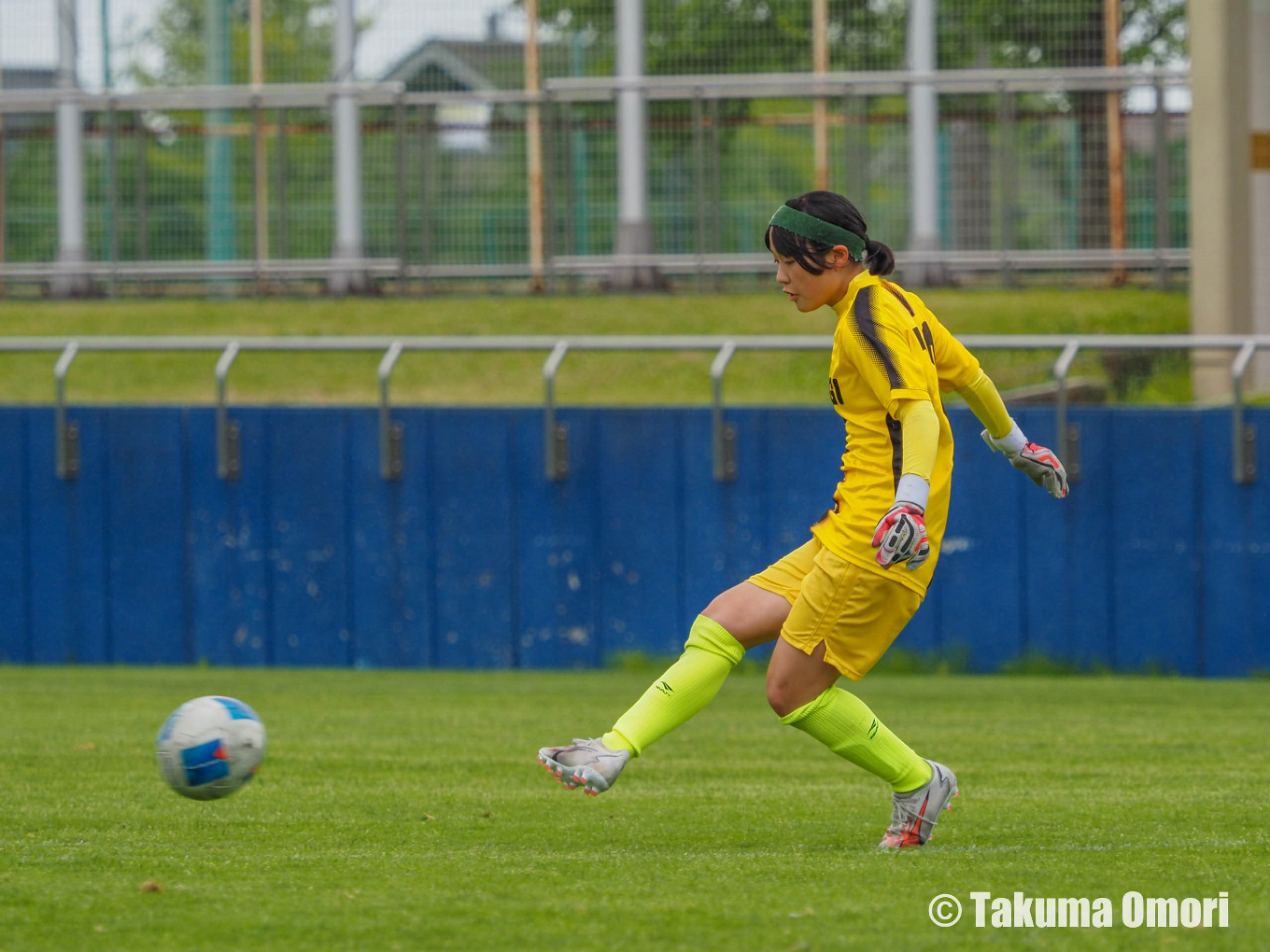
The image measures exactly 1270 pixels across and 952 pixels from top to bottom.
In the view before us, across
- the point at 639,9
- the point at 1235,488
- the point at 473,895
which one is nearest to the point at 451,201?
the point at 639,9

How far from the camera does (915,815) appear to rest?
5.43 m

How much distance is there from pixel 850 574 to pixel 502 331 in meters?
13.3

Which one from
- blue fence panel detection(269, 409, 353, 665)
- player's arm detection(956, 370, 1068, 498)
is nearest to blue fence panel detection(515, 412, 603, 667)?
blue fence panel detection(269, 409, 353, 665)

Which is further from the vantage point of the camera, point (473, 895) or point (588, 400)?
point (588, 400)

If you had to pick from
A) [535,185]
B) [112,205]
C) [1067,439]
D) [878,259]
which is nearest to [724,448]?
[1067,439]

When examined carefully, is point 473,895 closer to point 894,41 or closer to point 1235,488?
point 1235,488

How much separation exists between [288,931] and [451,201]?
1542 centimetres

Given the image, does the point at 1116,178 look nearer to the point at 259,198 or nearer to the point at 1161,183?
the point at 1161,183

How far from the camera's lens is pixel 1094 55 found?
1989 cm

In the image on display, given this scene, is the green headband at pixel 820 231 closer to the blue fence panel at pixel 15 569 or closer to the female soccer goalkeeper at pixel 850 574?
the female soccer goalkeeper at pixel 850 574

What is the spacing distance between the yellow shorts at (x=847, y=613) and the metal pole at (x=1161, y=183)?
13.7 meters

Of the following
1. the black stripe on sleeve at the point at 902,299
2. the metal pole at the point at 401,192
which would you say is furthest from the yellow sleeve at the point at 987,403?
the metal pole at the point at 401,192

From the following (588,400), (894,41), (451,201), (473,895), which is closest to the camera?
(473,895)

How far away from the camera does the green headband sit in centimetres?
540
